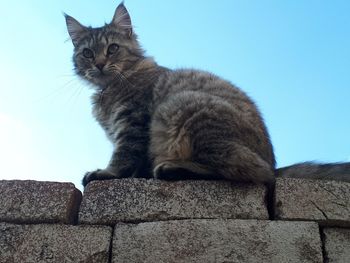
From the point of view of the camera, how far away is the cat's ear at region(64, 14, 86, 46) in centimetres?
562

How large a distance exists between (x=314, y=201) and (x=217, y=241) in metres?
0.70

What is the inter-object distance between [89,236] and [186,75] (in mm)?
2099

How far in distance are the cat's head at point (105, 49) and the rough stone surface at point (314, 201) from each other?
233 centimetres

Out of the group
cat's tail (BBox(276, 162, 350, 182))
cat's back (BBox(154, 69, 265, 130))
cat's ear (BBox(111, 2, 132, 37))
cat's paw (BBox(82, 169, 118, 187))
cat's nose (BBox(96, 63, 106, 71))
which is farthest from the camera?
cat's ear (BBox(111, 2, 132, 37))

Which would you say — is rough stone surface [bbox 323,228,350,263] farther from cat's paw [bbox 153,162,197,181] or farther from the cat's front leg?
the cat's front leg

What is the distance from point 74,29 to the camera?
18.8 ft

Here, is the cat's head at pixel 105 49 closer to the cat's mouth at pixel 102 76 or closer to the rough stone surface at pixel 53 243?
the cat's mouth at pixel 102 76

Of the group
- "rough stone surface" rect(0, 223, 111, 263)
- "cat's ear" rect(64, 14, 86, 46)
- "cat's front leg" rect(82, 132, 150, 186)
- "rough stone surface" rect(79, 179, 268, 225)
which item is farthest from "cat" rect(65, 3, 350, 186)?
"rough stone surface" rect(0, 223, 111, 263)

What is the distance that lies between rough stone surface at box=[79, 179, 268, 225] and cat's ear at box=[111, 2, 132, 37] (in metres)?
2.74

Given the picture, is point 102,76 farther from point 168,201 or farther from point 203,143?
point 168,201

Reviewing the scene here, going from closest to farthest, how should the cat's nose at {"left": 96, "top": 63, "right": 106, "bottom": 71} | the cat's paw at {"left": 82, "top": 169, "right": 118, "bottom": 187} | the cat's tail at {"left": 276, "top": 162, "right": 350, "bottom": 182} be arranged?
1. the cat's tail at {"left": 276, "top": 162, "right": 350, "bottom": 182}
2. the cat's paw at {"left": 82, "top": 169, "right": 118, "bottom": 187}
3. the cat's nose at {"left": 96, "top": 63, "right": 106, "bottom": 71}

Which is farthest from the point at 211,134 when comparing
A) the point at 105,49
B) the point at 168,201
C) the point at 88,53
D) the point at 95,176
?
the point at 88,53

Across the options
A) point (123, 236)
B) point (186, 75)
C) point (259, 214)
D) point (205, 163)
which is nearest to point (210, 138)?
point (205, 163)

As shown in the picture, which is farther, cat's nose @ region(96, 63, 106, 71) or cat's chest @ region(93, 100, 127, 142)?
cat's nose @ region(96, 63, 106, 71)
